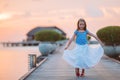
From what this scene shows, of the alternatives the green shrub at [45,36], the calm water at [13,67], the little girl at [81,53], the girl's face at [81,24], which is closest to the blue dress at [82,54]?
the little girl at [81,53]

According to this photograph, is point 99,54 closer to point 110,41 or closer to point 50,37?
point 110,41

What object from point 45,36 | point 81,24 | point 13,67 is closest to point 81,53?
point 81,24

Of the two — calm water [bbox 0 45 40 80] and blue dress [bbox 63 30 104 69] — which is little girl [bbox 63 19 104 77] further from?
calm water [bbox 0 45 40 80]

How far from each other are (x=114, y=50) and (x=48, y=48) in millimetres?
7392

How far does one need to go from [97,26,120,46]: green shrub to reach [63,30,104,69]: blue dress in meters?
11.7

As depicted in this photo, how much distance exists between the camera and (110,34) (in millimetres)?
25125

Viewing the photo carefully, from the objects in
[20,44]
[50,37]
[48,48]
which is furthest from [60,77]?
[20,44]

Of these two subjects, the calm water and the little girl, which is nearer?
the little girl

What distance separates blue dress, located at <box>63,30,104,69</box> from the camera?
43.1ft

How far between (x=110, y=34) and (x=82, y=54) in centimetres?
1227

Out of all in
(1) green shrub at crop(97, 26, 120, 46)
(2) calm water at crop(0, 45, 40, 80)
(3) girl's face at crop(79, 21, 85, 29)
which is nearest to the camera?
(3) girl's face at crop(79, 21, 85, 29)

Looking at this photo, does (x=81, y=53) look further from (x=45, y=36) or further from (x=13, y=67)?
(x=45, y=36)

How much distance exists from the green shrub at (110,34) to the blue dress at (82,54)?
11.7 meters

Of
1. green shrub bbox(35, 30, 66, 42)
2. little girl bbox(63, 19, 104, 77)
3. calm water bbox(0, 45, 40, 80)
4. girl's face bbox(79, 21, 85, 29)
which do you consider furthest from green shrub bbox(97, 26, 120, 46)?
green shrub bbox(35, 30, 66, 42)
